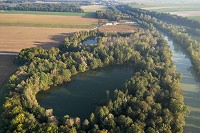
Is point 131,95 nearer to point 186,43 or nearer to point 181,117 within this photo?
point 181,117

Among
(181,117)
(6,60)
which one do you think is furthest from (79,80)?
(181,117)

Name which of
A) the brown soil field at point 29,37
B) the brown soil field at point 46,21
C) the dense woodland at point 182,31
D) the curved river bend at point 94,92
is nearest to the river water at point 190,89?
the curved river bend at point 94,92

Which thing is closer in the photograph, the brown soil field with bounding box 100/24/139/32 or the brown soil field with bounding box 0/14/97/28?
the brown soil field with bounding box 100/24/139/32

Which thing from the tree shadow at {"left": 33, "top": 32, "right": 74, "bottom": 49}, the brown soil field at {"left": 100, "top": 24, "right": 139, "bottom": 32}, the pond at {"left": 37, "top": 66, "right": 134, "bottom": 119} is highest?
the brown soil field at {"left": 100, "top": 24, "right": 139, "bottom": 32}

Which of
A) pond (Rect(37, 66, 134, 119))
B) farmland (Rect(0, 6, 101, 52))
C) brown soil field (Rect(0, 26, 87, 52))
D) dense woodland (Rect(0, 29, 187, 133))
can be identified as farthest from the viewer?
farmland (Rect(0, 6, 101, 52))

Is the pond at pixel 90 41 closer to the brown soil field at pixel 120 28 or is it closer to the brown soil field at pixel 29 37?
the brown soil field at pixel 29 37

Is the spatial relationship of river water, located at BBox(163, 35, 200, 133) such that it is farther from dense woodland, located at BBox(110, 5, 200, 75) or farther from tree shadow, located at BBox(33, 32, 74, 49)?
tree shadow, located at BBox(33, 32, 74, 49)

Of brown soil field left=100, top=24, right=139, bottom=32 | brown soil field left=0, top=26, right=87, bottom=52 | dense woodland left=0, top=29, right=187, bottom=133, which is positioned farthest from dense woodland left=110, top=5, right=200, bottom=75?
brown soil field left=0, top=26, right=87, bottom=52
